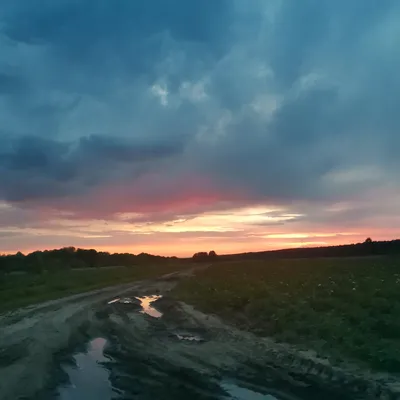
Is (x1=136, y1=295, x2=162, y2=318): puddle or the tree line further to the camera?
the tree line

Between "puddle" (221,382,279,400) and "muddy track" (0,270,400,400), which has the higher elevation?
"muddy track" (0,270,400,400)

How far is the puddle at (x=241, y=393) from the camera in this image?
9734mm

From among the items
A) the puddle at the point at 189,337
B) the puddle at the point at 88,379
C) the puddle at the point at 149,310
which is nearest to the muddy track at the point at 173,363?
the puddle at the point at 189,337

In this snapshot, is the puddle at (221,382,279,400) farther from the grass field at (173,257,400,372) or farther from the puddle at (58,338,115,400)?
the grass field at (173,257,400,372)

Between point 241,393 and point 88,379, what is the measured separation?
385cm

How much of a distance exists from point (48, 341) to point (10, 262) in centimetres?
8001

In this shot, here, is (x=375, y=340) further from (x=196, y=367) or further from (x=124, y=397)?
(x=124, y=397)

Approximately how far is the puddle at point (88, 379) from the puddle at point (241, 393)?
2.40m

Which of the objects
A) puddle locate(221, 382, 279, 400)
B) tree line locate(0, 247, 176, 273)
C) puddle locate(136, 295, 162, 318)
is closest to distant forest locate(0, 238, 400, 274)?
tree line locate(0, 247, 176, 273)

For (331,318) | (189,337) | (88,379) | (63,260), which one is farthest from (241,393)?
(63,260)

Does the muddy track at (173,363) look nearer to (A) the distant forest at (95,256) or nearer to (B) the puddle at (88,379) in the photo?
(B) the puddle at (88,379)

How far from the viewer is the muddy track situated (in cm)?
1027

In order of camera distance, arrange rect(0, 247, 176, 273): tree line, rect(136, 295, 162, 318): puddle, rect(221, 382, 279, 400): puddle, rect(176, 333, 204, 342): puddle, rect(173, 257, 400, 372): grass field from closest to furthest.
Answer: rect(221, 382, 279, 400): puddle → rect(173, 257, 400, 372): grass field → rect(176, 333, 204, 342): puddle → rect(136, 295, 162, 318): puddle → rect(0, 247, 176, 273): tree line

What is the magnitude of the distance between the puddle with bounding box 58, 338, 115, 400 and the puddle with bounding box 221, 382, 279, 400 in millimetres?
2397
